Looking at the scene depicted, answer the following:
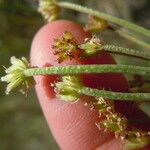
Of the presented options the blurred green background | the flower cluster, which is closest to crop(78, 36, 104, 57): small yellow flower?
the flower cluster

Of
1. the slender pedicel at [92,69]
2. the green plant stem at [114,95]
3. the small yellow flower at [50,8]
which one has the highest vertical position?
the small yellow flower at [50,8]

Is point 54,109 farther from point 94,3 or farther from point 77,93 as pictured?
point 94,3

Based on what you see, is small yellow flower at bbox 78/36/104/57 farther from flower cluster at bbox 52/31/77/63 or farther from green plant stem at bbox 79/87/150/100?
green plant stem at bbox 79/87/150/100

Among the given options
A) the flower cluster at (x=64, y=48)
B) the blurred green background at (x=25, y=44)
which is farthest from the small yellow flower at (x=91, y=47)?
the blurred green background at (x=25, y=44)

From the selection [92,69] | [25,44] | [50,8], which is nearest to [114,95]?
[92,69]

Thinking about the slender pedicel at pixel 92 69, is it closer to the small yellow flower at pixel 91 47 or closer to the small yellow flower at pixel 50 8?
the small yellow flower at pixel 91 47

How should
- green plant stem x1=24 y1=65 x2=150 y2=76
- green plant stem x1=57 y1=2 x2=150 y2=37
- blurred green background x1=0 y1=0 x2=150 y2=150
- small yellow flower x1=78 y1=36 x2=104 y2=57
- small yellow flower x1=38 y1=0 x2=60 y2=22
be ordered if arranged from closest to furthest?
green plant stem x1=24 y1=65 x2=150 y2=76 < small yellow flower x1=78 y1=36 x2=104 y2=57 < green plant stem x1=57 y1=2 x2=150 y2=37 < small yellow flower x1=38 y1=0 x2=60 y2=22 < blurred green background x1=0 y1=0 x2=150 y2=150

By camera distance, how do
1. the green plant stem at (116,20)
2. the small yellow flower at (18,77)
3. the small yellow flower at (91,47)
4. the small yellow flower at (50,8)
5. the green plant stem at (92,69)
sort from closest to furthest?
the green plant stem at (92,69)
the small yellow flower at (91,47)
the small yellow flower at (18,77)
the green plant stem at (116,20)
the small yellow flower at (50,8)
